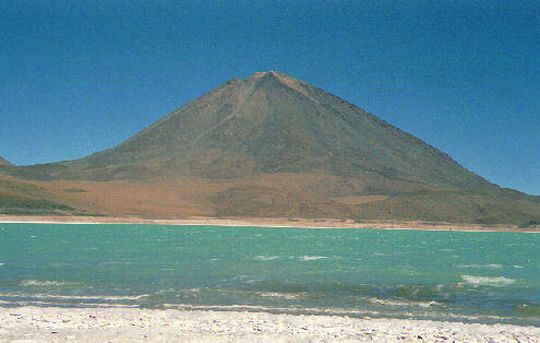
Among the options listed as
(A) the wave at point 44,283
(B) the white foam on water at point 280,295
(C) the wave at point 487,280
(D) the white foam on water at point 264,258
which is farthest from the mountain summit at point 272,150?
(B) the white foam on water at point 280,295

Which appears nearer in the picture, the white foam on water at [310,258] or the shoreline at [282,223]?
the white foam on water at [310,258]

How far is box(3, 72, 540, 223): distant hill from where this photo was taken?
389ft

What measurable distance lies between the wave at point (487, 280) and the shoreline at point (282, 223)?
6782 centimetres

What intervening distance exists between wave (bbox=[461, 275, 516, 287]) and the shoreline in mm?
67825

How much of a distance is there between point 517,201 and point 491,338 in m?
137

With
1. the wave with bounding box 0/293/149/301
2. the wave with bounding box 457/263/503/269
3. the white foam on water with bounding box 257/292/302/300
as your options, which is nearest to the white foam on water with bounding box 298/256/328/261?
the wave with bounding box 457/263/503/269

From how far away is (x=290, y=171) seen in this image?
155250 mm

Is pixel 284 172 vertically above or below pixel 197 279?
above

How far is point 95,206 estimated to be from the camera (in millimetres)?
112875

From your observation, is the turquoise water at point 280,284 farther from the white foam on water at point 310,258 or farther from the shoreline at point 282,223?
the shoreline at point 282,223

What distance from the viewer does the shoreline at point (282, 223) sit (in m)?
93.8

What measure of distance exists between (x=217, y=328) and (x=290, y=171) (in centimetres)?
14079

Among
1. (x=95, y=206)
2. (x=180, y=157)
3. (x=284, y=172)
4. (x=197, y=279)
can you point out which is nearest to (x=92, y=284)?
(x=197, y=279)

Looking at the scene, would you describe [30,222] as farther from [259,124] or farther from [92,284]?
[259,124]
